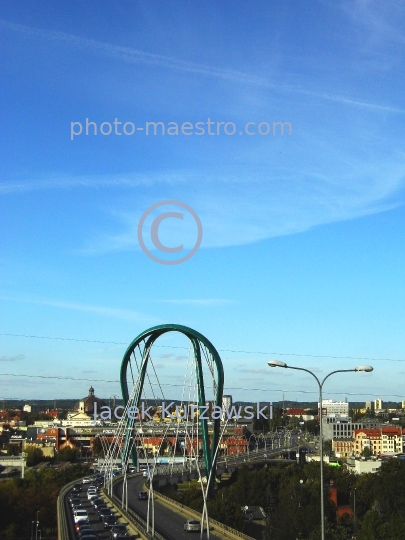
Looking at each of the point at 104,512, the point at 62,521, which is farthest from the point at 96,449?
the point at 62,521

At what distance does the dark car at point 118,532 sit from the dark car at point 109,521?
1.51 metres

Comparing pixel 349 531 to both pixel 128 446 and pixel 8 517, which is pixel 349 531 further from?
pixel 8 517

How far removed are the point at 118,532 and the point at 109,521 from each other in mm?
5415

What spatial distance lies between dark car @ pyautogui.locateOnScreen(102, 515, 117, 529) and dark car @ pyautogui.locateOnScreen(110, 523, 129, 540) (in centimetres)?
151

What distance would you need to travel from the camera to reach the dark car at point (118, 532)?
113 ft

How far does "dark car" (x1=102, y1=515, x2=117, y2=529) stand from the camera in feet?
130

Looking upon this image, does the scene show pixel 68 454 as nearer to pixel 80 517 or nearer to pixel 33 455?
pixel 33 455

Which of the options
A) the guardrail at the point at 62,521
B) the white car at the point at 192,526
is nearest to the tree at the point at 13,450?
the guardrail at the point at 62,521

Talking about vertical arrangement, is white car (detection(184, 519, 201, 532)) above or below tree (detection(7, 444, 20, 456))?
below

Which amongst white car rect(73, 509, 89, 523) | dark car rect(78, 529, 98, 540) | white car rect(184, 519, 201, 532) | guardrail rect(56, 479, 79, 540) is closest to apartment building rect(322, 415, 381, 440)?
guardrail rect(56, 479, 79, 540)

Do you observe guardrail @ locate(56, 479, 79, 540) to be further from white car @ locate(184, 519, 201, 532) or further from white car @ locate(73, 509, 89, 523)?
white car @ locate(184, 519, 201, 532)

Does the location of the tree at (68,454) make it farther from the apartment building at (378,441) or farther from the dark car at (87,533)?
the dark car at (87,533)

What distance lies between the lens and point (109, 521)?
40.7m

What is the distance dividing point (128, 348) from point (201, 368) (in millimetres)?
7717
